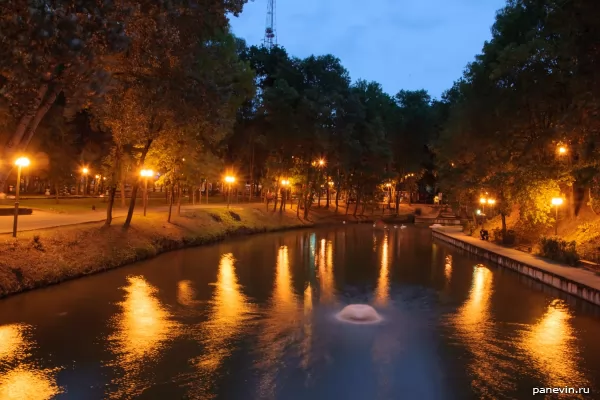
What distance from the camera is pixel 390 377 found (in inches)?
399

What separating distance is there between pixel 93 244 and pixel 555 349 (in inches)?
759

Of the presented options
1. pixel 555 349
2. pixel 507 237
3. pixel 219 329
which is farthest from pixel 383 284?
pixel 507 237

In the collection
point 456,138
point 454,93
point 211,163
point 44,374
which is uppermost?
point 454,93

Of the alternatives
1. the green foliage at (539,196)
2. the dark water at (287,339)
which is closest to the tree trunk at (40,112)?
the dark water at (287,339)

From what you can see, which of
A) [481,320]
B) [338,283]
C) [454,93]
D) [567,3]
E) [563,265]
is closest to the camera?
[481,320]

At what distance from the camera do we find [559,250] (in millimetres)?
24828

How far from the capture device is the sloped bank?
1800cm

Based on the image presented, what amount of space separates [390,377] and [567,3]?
14.7m

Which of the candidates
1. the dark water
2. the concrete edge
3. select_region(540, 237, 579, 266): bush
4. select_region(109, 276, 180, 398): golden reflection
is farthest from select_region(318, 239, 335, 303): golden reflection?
select_region(540, 237, 579, 266): bush

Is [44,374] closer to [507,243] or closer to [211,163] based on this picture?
[211,163]

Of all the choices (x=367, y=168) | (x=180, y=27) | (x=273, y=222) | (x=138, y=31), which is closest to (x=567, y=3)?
(x=180, y=27)

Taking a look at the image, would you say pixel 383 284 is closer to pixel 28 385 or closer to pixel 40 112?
pixel 40 112

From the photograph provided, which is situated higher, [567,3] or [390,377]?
[567,3]

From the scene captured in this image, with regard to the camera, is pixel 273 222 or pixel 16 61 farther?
pixel 273 222
